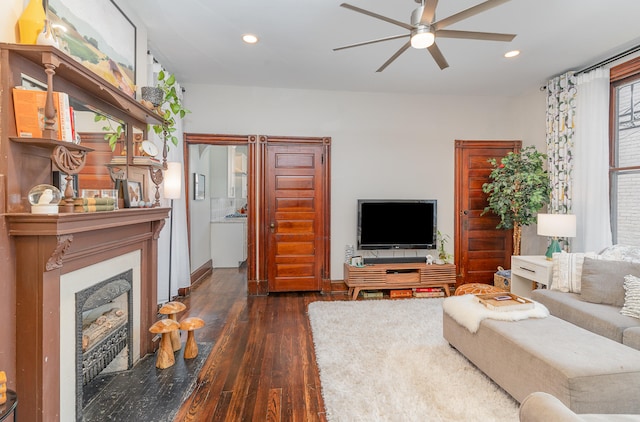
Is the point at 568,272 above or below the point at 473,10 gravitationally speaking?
below

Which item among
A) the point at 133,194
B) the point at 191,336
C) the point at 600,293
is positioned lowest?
the point at 191,336

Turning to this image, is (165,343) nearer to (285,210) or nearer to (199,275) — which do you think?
(285,210)

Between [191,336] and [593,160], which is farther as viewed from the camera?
[593,160]

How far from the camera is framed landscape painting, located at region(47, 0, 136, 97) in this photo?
179 centimetres

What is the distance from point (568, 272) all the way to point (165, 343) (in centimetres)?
358

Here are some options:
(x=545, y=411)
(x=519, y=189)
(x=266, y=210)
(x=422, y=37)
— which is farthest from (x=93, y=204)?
(x=519, y=189)

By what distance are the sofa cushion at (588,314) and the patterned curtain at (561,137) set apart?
60.1 inches

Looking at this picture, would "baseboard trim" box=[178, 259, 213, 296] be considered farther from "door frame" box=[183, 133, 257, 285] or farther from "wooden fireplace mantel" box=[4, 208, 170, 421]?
"wooden fireplace mantel" box=[4, 208, 170, 421]

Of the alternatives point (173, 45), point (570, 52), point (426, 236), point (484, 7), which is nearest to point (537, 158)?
point (570, 52)

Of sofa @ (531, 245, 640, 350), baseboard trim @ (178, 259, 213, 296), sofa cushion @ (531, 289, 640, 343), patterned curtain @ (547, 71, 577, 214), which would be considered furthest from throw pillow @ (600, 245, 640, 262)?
baseboard trim @ (178, 259, 213, 296)

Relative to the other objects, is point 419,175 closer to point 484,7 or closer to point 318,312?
point 318,312

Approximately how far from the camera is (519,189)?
416 cm

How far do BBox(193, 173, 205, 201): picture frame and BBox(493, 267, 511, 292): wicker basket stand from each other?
4640mm

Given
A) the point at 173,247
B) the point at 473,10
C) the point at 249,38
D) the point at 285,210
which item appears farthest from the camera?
the point at 285,210
